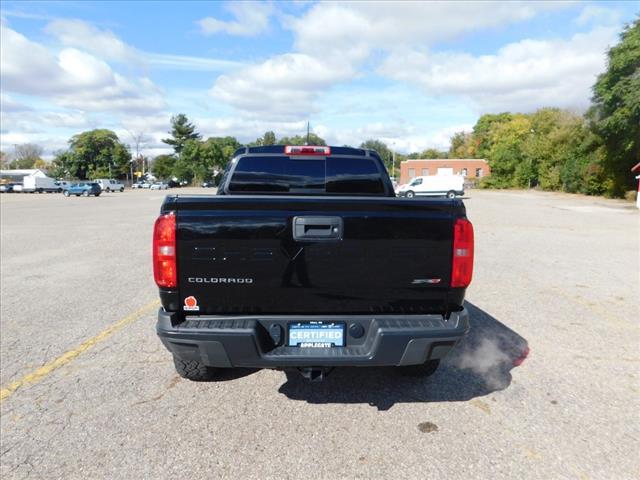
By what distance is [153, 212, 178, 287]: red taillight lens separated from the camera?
2.81 metres

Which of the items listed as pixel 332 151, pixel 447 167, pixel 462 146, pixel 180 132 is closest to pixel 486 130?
pixel 462 146

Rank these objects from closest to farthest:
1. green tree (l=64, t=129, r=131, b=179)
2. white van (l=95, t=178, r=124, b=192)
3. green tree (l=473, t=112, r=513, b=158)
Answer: white van (l=95, t=178, r=124, b=192), green tree (l=64, t=129, r=131, b=179), green tree (l=473, t=112, r=513, b=158)

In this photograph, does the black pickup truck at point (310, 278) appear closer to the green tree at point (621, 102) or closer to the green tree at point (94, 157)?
the green tree at point (621, 102)

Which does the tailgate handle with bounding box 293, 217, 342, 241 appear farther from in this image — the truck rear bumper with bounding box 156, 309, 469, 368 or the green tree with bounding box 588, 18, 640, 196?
the green tree with bounding box 588, 18, 640, 196

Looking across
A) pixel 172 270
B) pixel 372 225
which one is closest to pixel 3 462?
pixel 172 270

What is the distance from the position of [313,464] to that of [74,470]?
1.41 meters

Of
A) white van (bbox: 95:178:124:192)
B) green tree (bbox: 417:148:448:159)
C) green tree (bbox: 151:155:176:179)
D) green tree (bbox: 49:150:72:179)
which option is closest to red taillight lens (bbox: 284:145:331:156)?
white van (bbox: 95:178:124:192)

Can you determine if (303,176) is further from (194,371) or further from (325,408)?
(325,408)

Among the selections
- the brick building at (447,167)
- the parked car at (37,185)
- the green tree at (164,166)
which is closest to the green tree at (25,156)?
the green tree at (164,166)

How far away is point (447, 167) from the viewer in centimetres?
8938

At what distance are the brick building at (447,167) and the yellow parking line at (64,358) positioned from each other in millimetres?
85280

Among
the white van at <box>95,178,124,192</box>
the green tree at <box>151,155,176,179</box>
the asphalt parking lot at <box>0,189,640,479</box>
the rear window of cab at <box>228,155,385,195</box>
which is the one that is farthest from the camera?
the green tree at <box>151,155,176,179</box>

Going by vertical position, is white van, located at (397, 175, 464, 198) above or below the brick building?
below

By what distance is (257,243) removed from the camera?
111 inches
